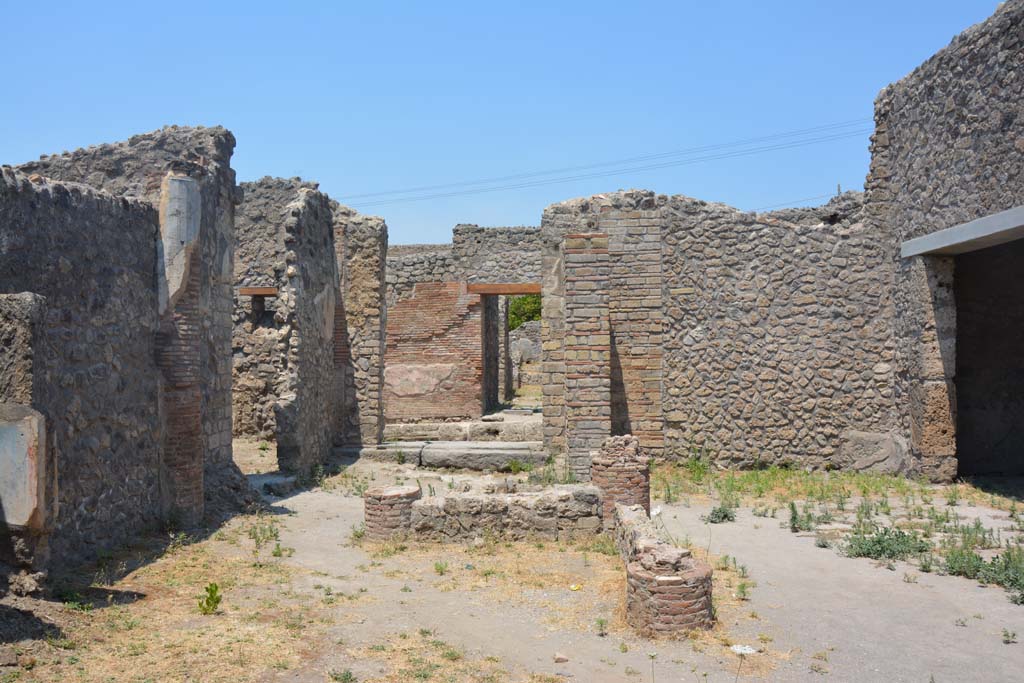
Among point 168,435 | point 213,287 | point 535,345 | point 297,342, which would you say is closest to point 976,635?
point 168,435

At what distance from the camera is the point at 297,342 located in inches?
457

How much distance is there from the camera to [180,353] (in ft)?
27.9

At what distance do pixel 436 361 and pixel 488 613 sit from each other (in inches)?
482

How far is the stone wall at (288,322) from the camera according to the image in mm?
11586

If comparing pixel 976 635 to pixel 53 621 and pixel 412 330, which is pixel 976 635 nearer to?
pixel 53 621

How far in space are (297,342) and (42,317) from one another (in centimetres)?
568

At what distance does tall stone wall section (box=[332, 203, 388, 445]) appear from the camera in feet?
44.6

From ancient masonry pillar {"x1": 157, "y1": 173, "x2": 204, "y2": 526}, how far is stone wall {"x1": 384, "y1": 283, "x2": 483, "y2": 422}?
9506 mm

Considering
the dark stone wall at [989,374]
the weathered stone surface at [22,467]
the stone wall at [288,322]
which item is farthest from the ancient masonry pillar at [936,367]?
the weathered stone surface at [22,467]

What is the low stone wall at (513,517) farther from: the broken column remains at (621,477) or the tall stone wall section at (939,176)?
the tall stone wall section at (939,176)

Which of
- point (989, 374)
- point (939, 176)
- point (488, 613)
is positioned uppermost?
point (939, 176)

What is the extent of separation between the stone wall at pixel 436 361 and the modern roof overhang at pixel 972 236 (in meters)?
8.92

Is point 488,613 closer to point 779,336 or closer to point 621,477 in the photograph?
point 621,477

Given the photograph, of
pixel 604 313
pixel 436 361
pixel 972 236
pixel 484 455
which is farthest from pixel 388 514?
pixel 436 361
